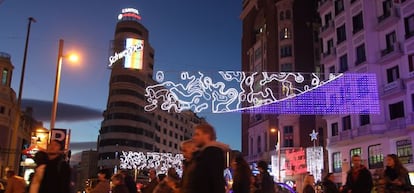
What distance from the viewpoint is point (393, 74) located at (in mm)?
35938

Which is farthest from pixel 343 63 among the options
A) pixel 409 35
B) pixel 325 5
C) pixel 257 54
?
pixel 257 54

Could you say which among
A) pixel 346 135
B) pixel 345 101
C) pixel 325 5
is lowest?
pixel 346 135

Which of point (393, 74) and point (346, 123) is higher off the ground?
point (393, 74)

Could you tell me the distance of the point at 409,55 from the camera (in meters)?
33.5

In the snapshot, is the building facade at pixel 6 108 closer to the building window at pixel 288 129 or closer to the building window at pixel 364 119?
the building window at pixel 288 129

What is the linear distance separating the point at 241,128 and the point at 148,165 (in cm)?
2092

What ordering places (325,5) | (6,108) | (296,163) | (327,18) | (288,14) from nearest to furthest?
(325,5) < (327,18) < (296,163) < (6,108) < (288,14)

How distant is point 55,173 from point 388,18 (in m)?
33.4

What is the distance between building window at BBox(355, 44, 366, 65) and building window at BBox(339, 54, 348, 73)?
5.72 feet

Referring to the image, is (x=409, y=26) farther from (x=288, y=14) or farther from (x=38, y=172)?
(x=38, y=172)

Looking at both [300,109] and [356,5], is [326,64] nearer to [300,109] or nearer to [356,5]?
[356,5]

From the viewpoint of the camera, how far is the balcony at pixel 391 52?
34.6 meters

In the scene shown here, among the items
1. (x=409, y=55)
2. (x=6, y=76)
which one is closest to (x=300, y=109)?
(x=409, y=55)

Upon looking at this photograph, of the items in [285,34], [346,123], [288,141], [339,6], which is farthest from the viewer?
[285,34]
